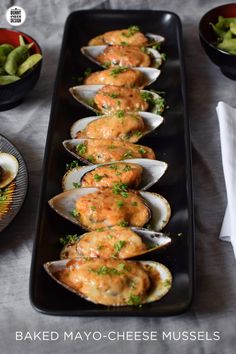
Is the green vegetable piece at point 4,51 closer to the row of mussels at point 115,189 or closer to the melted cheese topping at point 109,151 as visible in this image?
the row of mussels at point 115,189

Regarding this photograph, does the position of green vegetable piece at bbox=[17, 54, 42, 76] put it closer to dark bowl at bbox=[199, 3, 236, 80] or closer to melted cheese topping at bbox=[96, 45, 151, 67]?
melted cheese topping at bbox=[96, 45, 151, 67]

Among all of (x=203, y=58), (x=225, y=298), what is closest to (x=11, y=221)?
(x=225, y=298)

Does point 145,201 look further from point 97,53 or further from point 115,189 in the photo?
point 97,53

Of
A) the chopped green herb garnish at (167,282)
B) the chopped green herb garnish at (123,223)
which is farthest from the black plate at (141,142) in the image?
the chopped green herb garnish at (123,223)

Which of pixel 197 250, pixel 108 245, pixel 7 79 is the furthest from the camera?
pixel 7 79

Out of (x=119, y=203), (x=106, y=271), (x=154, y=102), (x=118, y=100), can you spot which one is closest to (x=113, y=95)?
(x=118, y=100)

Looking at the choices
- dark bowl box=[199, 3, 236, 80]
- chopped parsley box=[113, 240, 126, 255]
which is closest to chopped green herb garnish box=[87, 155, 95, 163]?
chopped parsley box=[113, 240, 126, 255]
